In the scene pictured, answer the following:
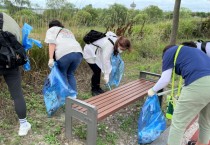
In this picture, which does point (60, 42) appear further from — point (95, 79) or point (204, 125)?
point (204, 125)

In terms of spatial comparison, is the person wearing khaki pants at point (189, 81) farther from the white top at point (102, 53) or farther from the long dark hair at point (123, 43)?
the white top at point (102, 53)

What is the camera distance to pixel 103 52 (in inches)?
165

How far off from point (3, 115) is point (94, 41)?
1.77m

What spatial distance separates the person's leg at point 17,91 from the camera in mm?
2948

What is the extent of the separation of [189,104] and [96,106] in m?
1.13

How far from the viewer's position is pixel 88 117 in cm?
287

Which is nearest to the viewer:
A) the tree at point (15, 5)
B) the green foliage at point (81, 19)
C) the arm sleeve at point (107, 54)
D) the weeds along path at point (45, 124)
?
the weeds along path at point (45, 124)

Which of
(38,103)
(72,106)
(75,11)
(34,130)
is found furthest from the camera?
(75,11)

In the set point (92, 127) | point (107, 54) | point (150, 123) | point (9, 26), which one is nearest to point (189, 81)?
point (150, 123)

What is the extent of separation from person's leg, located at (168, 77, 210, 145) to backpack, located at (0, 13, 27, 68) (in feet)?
5.64

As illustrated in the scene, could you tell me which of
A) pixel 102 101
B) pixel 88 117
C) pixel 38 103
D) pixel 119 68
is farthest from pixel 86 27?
pixel 88 117

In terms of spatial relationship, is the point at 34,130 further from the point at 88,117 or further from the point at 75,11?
the point at 75,11

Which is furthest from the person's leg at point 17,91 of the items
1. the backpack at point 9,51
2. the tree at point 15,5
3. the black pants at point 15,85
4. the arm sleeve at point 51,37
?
the tree at point 15,5

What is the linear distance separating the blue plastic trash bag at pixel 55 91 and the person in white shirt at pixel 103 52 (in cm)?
82
